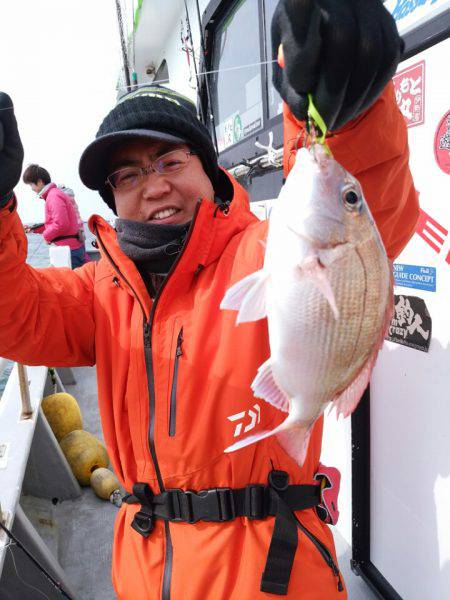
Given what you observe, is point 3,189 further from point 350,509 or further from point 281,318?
point 350,509

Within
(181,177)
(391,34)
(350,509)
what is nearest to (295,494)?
(350,509)

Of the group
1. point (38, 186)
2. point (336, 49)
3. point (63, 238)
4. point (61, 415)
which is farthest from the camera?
point (63, 238)

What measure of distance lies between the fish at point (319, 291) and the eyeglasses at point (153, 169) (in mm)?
719

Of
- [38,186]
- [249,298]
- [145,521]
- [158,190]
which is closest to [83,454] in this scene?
[145,521]

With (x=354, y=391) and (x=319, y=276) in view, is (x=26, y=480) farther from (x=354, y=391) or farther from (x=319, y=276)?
(x=319, y=276)

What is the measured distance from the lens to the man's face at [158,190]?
5.34 feet

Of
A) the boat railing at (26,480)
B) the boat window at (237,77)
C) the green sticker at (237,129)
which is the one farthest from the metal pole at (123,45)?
the boat railing at (26,480)

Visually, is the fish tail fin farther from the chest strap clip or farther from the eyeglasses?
the eyeglasses

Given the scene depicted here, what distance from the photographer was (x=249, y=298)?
104cm

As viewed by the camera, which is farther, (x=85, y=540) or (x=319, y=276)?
(x=85, y=540)

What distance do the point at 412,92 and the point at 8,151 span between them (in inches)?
58.1

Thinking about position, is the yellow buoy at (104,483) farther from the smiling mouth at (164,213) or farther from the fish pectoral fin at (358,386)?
the fish pectoral fin at (358,386)

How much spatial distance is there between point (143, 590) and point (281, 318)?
1073mm

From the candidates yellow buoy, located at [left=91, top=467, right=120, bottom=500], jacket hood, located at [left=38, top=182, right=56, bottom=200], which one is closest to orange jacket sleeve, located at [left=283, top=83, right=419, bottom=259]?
yellow buoy, located at [left=91, top=467, right=120, bottom=500]
